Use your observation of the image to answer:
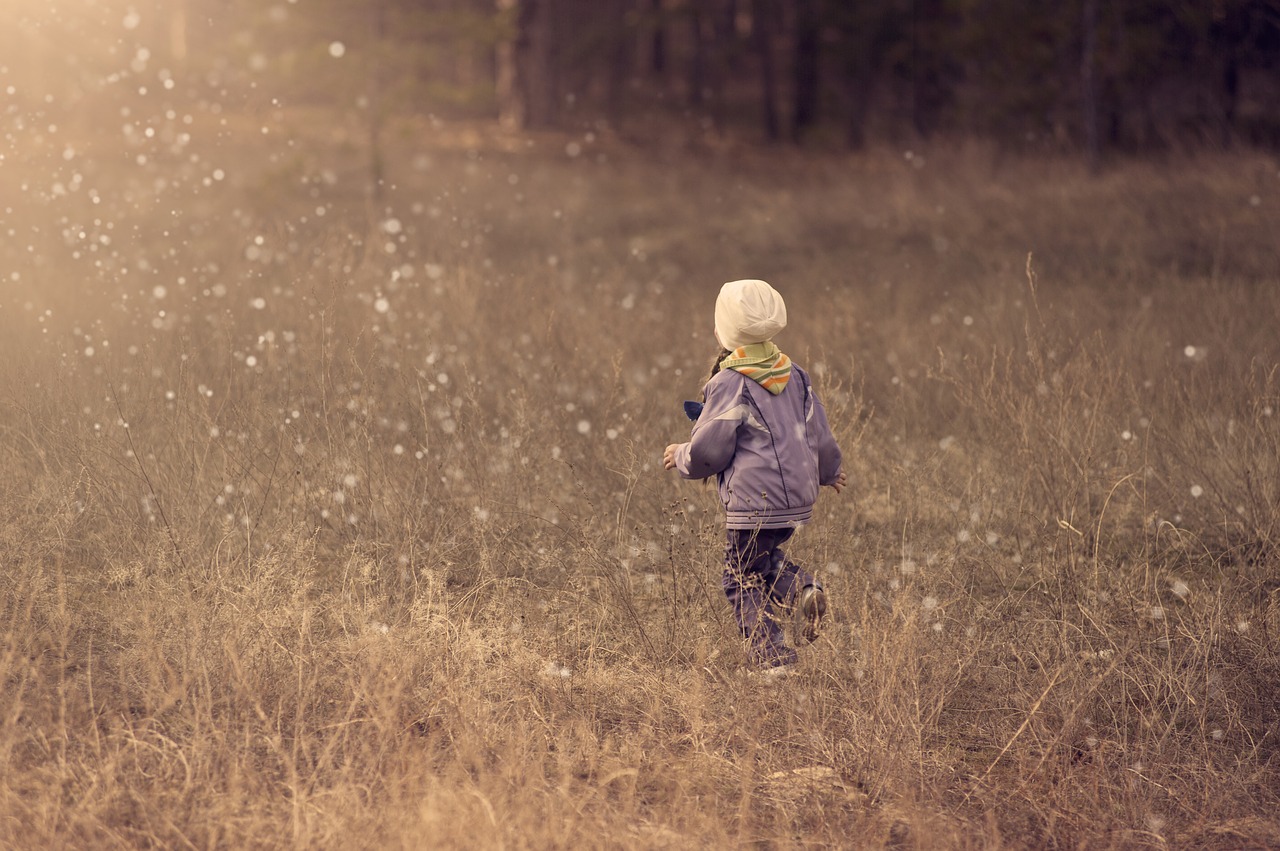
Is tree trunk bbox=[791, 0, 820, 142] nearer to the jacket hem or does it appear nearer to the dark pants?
the dark pants

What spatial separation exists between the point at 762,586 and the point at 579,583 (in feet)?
2.48

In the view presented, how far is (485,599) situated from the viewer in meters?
4.33

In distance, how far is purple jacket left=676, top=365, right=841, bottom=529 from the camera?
3719mm

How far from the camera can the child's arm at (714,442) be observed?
12.1 ft

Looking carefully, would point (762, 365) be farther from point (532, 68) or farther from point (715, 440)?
point (532, 68)

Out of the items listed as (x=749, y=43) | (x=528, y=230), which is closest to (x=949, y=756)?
(x=528, y=230)

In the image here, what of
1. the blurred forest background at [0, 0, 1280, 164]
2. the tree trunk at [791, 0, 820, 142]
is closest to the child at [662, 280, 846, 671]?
the blurred forest background at [0, 0, 1280, 164]

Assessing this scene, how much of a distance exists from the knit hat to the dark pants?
603mm

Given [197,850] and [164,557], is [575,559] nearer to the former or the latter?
[164,557]

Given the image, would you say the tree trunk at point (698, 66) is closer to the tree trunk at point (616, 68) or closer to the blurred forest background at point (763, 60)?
the blurred forest background at point (763, 60)

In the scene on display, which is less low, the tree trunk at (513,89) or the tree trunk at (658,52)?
the tree trunk at (658,52)

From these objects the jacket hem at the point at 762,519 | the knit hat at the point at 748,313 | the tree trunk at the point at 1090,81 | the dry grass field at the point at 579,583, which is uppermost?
the tree trunk at the point at 1090,81

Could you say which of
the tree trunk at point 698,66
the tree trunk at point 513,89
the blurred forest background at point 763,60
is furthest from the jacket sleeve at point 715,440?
the tree trunk at point 698,66

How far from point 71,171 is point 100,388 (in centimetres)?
883
